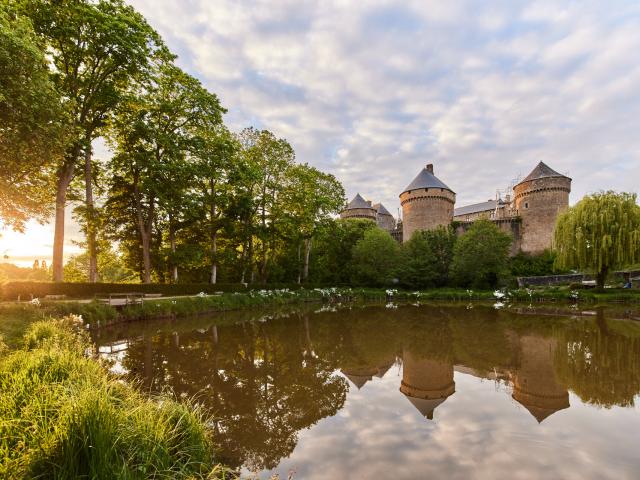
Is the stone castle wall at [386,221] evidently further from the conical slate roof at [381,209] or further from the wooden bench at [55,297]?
the wooden bench at [55,297]

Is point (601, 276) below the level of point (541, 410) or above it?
above

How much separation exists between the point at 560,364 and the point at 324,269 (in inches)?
1144

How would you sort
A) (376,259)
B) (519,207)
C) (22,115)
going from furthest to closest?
(519,207) < (376,259) < (22,115)

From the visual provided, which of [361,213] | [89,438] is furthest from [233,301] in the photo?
[361,213]

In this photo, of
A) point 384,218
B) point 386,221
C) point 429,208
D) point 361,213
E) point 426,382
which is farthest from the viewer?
point 386,221

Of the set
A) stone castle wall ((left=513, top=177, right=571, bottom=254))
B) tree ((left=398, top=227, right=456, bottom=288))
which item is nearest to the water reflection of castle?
tree ((left=398, top=227, right=456, bottom=288))

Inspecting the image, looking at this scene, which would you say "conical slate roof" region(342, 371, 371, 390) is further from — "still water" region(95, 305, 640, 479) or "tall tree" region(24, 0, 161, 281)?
"tall tree" region(24, 0, 161, 281)

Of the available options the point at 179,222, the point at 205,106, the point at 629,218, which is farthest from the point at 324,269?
the point at 629,218

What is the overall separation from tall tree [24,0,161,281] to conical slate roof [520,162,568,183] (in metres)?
43.0

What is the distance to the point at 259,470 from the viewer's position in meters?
3.61

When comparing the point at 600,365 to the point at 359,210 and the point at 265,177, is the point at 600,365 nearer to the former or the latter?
the point at 265,177

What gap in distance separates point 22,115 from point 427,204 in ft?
127

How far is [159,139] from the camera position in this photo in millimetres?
17953

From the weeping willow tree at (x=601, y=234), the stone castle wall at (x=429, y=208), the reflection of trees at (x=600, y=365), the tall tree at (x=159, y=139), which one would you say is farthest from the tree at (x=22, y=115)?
the stone castle wall at (x=429, y=208)
